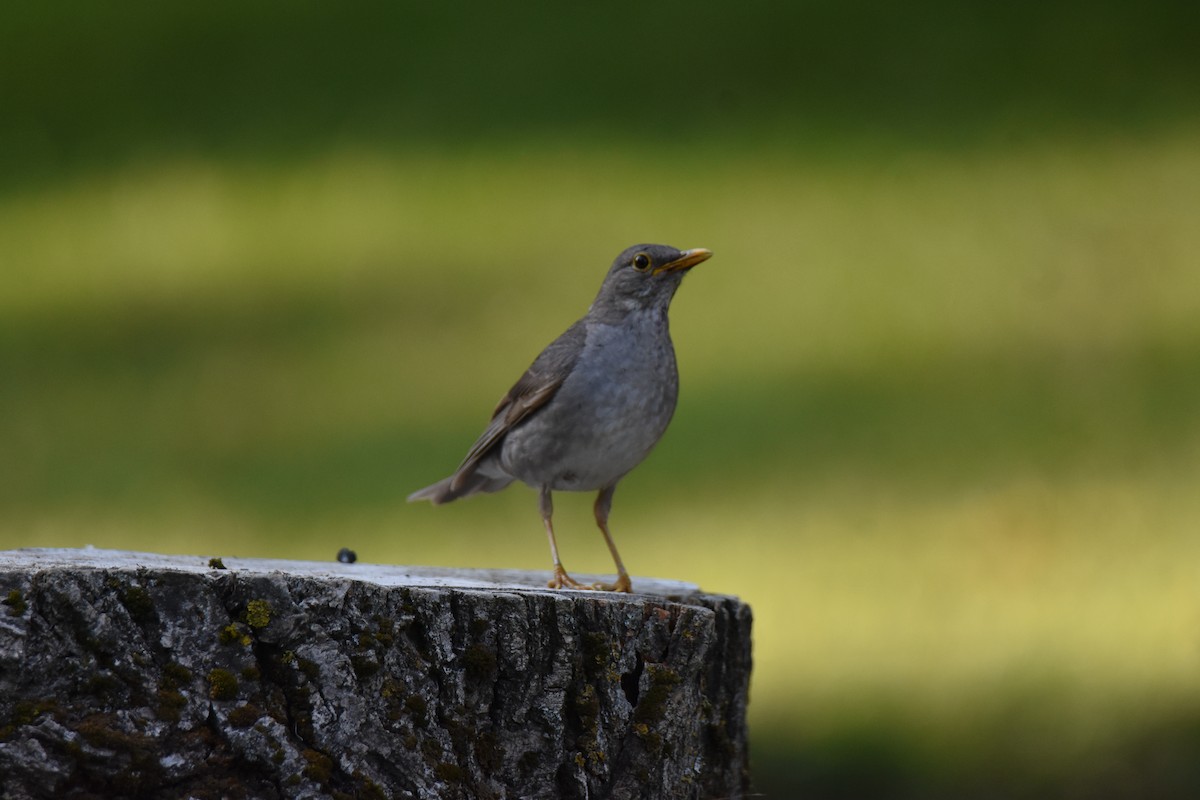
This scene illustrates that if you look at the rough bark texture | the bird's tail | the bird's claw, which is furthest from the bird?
the rough bark texture

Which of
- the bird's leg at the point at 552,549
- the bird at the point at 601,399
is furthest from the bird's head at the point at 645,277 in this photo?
the bird's leg at the point at 552,549

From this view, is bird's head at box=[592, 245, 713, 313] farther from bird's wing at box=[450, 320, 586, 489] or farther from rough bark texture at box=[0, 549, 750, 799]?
rough bark texture at box=[0, 549, 750, 799]

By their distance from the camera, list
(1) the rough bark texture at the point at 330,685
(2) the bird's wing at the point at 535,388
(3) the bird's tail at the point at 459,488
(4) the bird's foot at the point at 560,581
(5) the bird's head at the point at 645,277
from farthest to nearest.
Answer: (3) the bird's tail at the point at 459,488 < (5) the bird's head at the point at 645,277 < (2) the bird's wing at the point at 535,388 < (4) the bird's foot at the point at 560,581 < (1) the rough bark texture at the point at 330,685

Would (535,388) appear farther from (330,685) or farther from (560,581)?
(330,685)

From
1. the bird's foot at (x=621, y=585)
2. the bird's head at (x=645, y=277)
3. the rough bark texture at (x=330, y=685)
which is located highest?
the bird's head at (x=645, y=277)

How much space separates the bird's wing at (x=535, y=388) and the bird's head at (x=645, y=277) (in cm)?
17

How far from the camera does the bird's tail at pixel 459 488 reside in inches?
198

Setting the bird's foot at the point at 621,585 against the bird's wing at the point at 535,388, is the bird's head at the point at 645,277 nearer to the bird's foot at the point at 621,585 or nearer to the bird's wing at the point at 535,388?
the bird's wing at the point at 535,388

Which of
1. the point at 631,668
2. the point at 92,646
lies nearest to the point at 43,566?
the point at 92,646

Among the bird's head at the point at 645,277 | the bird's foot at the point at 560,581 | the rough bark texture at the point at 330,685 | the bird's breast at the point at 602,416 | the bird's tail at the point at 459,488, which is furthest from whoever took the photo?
the bird's tail at the point at 459,488

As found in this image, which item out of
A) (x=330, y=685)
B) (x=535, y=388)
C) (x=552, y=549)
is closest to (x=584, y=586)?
(x=552, y=549)

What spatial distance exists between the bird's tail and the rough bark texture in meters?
1.49

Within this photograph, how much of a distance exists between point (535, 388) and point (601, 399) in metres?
0.28

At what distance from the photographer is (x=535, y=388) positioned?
14.6 ft
